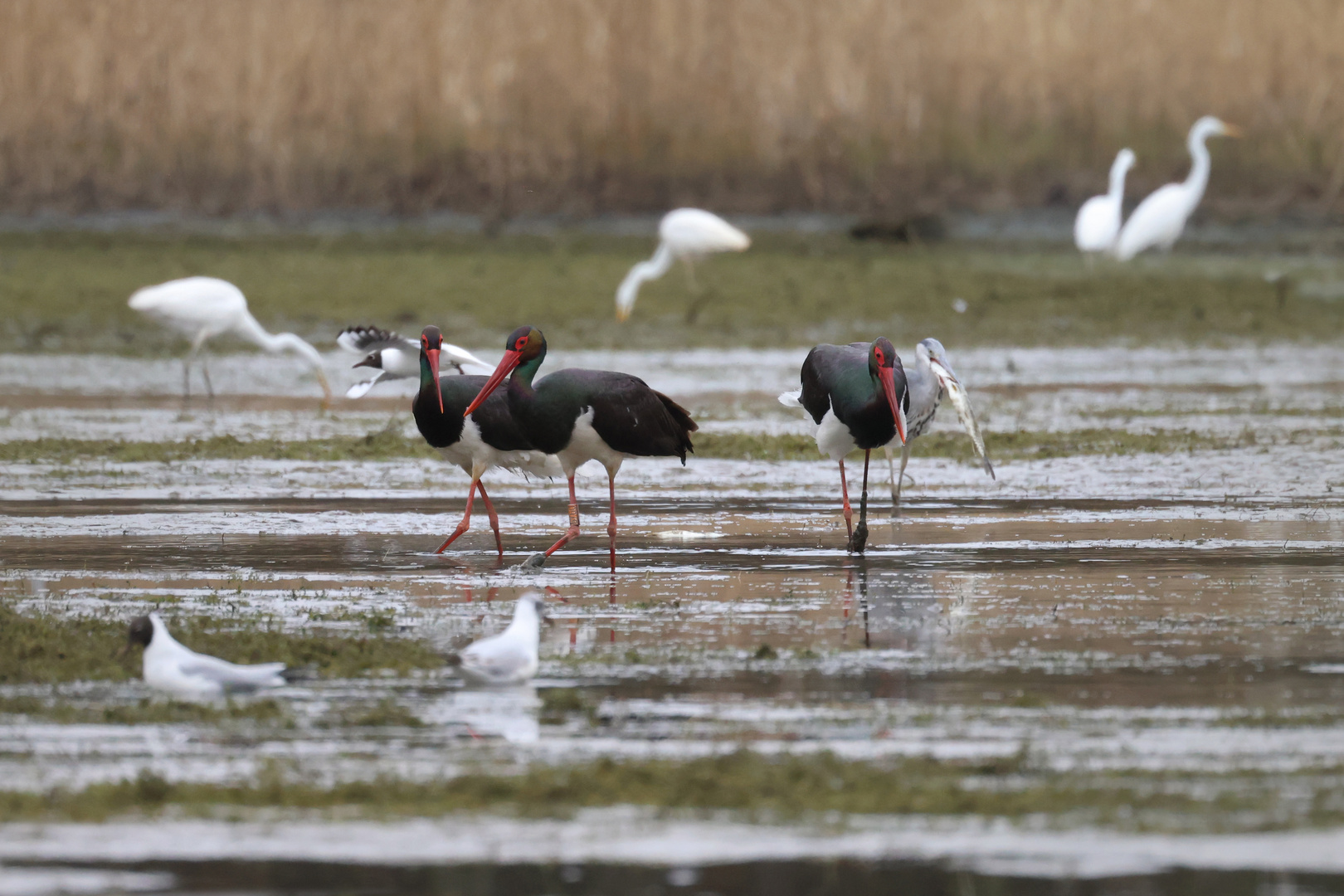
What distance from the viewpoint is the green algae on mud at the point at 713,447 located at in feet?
44.2

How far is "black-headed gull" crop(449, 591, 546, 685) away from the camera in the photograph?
22.9 feet

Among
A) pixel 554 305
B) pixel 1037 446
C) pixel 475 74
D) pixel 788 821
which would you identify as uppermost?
pixel 475 74

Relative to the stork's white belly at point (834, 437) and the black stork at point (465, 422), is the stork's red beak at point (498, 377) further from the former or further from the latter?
the stork's white belly at point (834, 437)

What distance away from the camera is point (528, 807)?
5598 millimetres

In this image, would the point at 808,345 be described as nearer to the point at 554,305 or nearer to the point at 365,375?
the point at 554,305

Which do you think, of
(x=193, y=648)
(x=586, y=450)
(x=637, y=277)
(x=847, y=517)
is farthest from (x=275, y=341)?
(x=193, y=648)

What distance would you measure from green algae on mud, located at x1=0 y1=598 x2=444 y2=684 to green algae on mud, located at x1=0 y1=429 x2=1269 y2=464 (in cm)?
541

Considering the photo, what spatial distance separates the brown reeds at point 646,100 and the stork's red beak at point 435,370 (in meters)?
17.1

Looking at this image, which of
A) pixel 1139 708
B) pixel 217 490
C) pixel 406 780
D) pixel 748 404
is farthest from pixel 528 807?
pixel 748 404

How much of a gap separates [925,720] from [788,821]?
113 cm

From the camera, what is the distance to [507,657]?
6965 mm

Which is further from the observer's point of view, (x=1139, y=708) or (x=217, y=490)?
(x=217, y=490)

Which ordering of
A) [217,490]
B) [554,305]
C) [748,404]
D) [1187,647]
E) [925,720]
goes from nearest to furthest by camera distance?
[925,720] < [1187,647] < [217,490] < [748,404] < [554,305]

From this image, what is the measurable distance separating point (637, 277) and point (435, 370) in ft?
39.6
